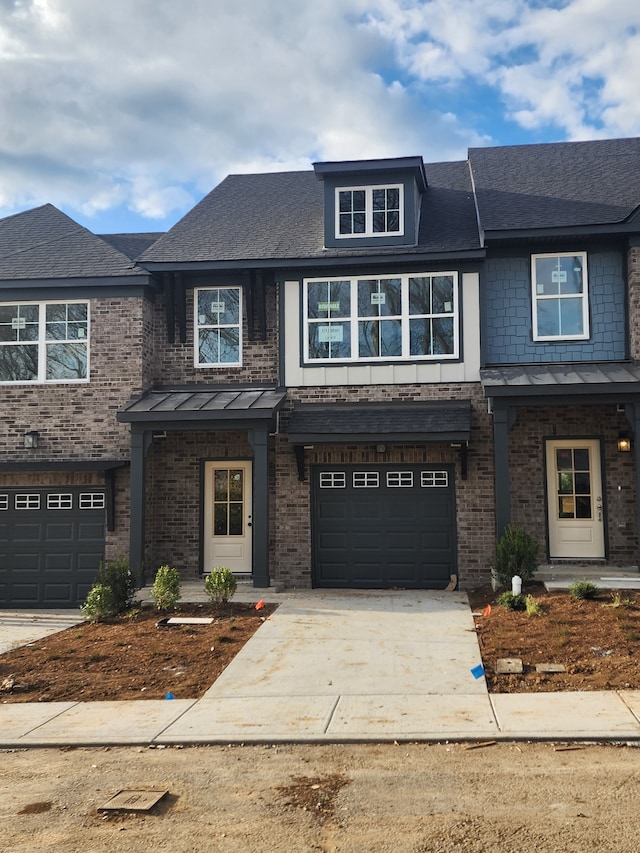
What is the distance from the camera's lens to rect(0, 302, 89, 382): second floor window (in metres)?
13.6

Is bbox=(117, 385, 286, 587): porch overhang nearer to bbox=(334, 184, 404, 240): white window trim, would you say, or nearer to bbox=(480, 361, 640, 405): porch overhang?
bbox=(334, 184, 404, 240): white window trim

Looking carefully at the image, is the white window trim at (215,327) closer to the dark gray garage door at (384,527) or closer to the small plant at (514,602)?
the dark gray garage door at (384,527)

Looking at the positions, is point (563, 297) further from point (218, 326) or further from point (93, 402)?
point (93, 402)

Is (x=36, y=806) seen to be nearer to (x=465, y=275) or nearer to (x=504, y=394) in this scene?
(x=504, y=394)

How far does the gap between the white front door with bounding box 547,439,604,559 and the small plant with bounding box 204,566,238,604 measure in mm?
5613

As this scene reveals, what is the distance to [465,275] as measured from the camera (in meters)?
13.0

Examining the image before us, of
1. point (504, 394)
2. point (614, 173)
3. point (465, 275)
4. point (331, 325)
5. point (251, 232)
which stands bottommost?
point (504, 394)

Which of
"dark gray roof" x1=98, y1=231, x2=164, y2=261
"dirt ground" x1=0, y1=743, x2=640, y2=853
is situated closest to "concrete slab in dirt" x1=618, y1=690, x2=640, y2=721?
"dirt ground" x1=0, y1=743, x2=640, y2=853

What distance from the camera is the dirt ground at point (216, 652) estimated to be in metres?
7.41

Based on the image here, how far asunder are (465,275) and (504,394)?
255cm

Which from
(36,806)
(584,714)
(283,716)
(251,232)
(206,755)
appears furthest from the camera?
(251,232)

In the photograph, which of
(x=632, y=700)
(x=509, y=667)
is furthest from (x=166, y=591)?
(x=632, y=700)

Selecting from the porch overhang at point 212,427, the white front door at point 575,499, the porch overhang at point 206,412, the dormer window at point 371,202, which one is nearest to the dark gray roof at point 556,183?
the dormer window at point 371,202

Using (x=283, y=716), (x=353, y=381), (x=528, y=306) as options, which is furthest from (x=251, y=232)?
(x=283, y=716)
